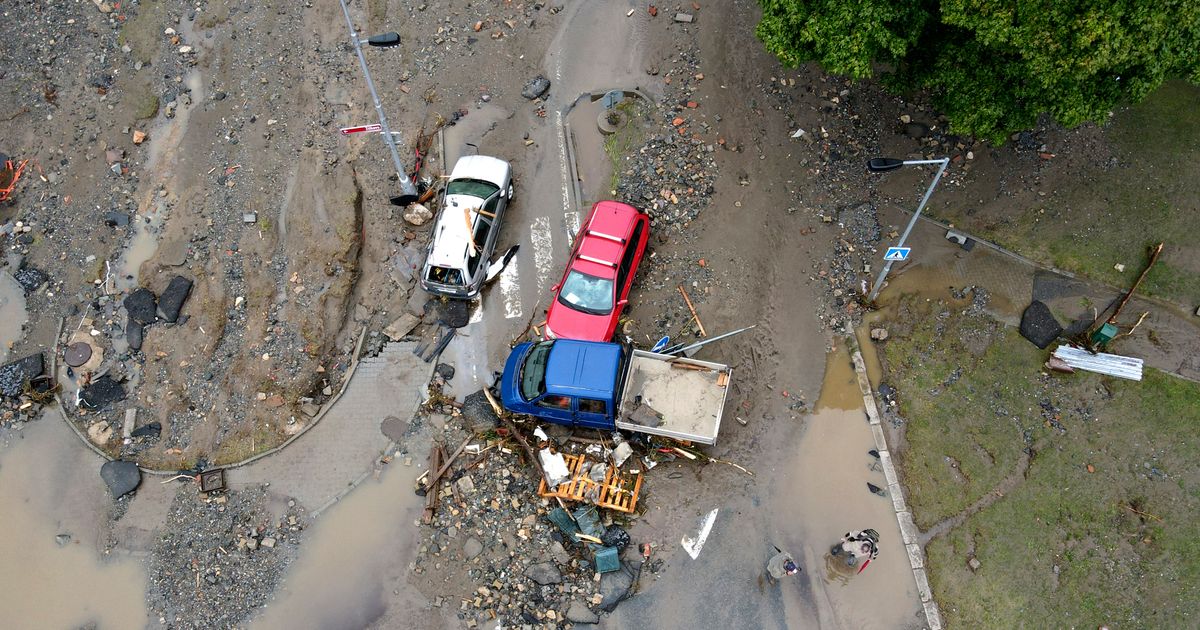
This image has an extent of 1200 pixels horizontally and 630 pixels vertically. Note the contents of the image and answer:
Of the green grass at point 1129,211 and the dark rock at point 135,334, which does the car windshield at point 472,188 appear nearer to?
the dark rock at point 135,334

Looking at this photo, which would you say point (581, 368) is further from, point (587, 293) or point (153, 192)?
point (153, 192)

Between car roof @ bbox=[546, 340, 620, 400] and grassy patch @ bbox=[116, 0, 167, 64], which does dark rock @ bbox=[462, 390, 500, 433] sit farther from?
grassy patch @ bbox=[116, 0, 167, 64]

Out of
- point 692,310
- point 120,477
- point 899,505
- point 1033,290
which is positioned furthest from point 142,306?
point 1033,290

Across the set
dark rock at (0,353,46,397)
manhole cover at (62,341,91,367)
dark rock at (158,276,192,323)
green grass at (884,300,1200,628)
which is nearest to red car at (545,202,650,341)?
green grass at (884,300,1200,628)

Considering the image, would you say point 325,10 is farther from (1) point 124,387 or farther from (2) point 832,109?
(2) point 832,109

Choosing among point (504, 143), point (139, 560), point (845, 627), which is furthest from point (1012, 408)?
point (139, 560)
